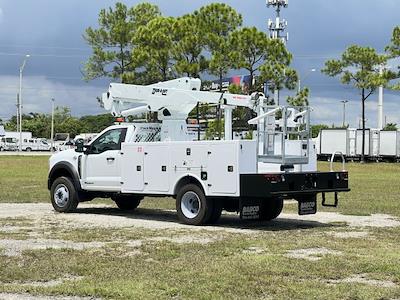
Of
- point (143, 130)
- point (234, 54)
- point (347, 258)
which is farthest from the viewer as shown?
point (234, 54)

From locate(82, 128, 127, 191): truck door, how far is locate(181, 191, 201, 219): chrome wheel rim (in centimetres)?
211

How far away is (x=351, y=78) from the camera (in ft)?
181

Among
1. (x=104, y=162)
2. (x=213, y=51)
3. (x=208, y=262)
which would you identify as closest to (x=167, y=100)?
(x=104, y=162)

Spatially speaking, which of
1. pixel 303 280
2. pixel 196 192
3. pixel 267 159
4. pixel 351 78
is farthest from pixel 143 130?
pixel 351 78

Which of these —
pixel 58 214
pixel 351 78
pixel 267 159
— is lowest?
pixel 58 214

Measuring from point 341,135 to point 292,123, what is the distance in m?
51.5

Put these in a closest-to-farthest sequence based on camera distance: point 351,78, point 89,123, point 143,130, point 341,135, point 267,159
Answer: point 267,159, point 143,130, point 351,78, point 341,135, point 89,123

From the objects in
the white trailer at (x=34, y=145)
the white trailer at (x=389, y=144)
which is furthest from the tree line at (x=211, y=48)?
the white trailer at (x=34, y=145)

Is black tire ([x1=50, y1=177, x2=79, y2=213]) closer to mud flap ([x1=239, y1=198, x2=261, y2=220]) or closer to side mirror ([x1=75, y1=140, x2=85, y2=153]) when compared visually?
side mirror ([x1=75, y1=140, x2=85, y2=153])

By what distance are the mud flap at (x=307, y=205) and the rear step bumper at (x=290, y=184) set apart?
0.19 m

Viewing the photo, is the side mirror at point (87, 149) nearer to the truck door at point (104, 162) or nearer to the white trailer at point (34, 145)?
the truck door at point (104, 162)

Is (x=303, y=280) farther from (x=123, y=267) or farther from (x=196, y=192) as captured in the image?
(x=196, y=192)

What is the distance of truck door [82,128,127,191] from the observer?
1562 cm

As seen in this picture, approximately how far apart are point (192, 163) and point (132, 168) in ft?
5.98
